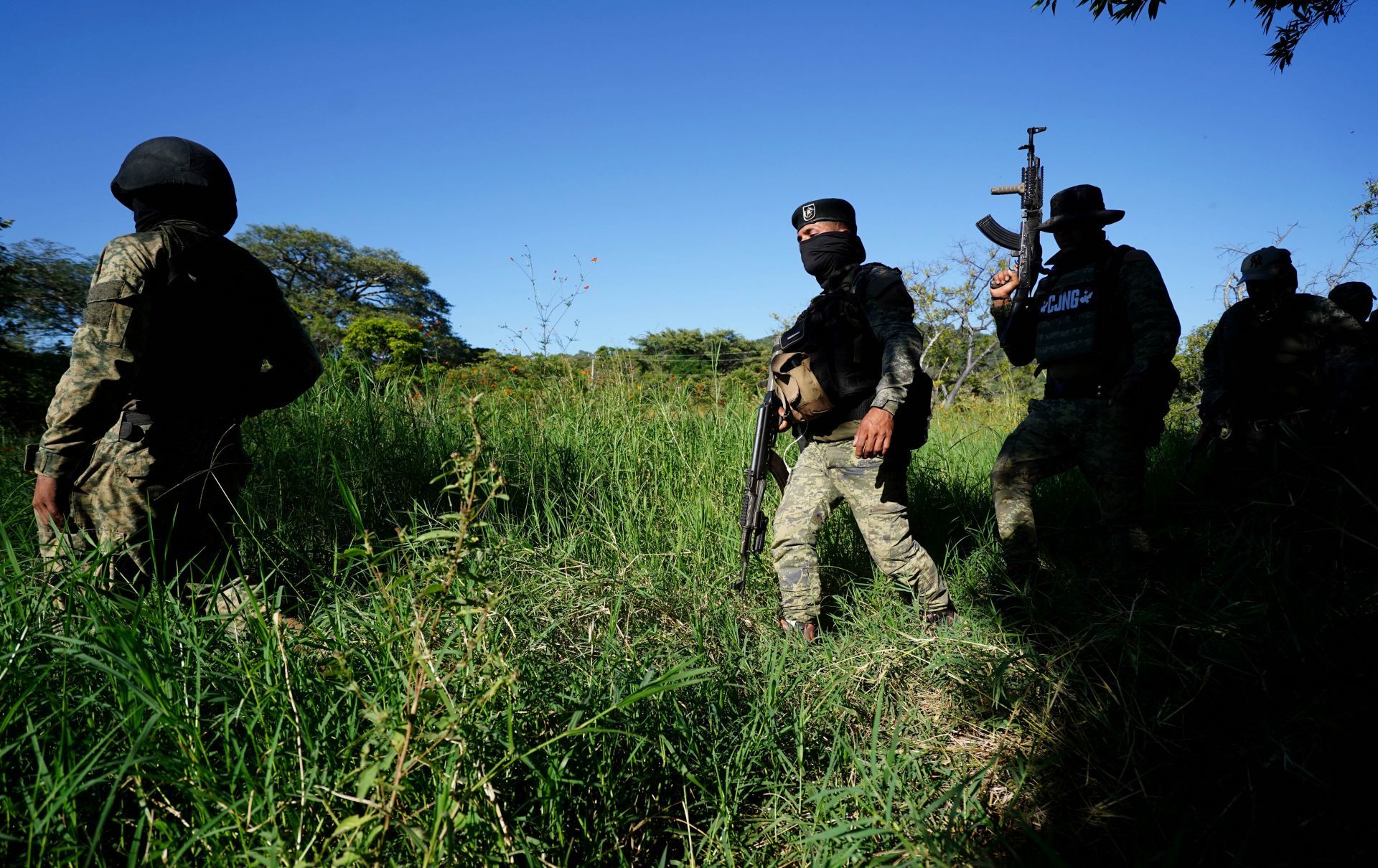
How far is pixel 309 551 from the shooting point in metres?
3.05

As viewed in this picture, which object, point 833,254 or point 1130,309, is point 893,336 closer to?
point 833,254

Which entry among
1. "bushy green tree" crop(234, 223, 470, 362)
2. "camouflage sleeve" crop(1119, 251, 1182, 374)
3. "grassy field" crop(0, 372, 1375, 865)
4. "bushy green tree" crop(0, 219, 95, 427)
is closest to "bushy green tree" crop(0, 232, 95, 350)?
"bushy green tree" crop(0, 219, 95, 427)

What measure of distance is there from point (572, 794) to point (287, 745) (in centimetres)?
57

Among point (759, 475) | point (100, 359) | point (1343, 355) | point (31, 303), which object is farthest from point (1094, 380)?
point (31, 303)

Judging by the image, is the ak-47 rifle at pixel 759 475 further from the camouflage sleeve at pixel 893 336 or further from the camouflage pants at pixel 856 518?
the camouflage sleeve at pixel 893 336

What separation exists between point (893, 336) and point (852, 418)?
0.38 m

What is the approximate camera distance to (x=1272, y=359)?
4395 millimetres

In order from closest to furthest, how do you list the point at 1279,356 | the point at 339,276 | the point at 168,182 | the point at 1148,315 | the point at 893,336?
the point at 168,182
the point at 893,336
the point at 1148,315
the point at 1279,356
the point at 339,276

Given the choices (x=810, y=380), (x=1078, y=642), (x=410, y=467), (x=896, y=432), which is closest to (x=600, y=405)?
(x=410, y=467)

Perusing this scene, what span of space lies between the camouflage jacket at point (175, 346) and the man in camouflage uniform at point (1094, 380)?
9.49 ft

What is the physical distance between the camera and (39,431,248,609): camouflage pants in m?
1.99

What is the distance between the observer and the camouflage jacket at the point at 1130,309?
279 cm

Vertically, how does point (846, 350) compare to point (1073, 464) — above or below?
above

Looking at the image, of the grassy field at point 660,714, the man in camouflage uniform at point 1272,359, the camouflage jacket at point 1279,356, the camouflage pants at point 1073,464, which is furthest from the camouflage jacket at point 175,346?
the camouflage jacket at point 1279,356
